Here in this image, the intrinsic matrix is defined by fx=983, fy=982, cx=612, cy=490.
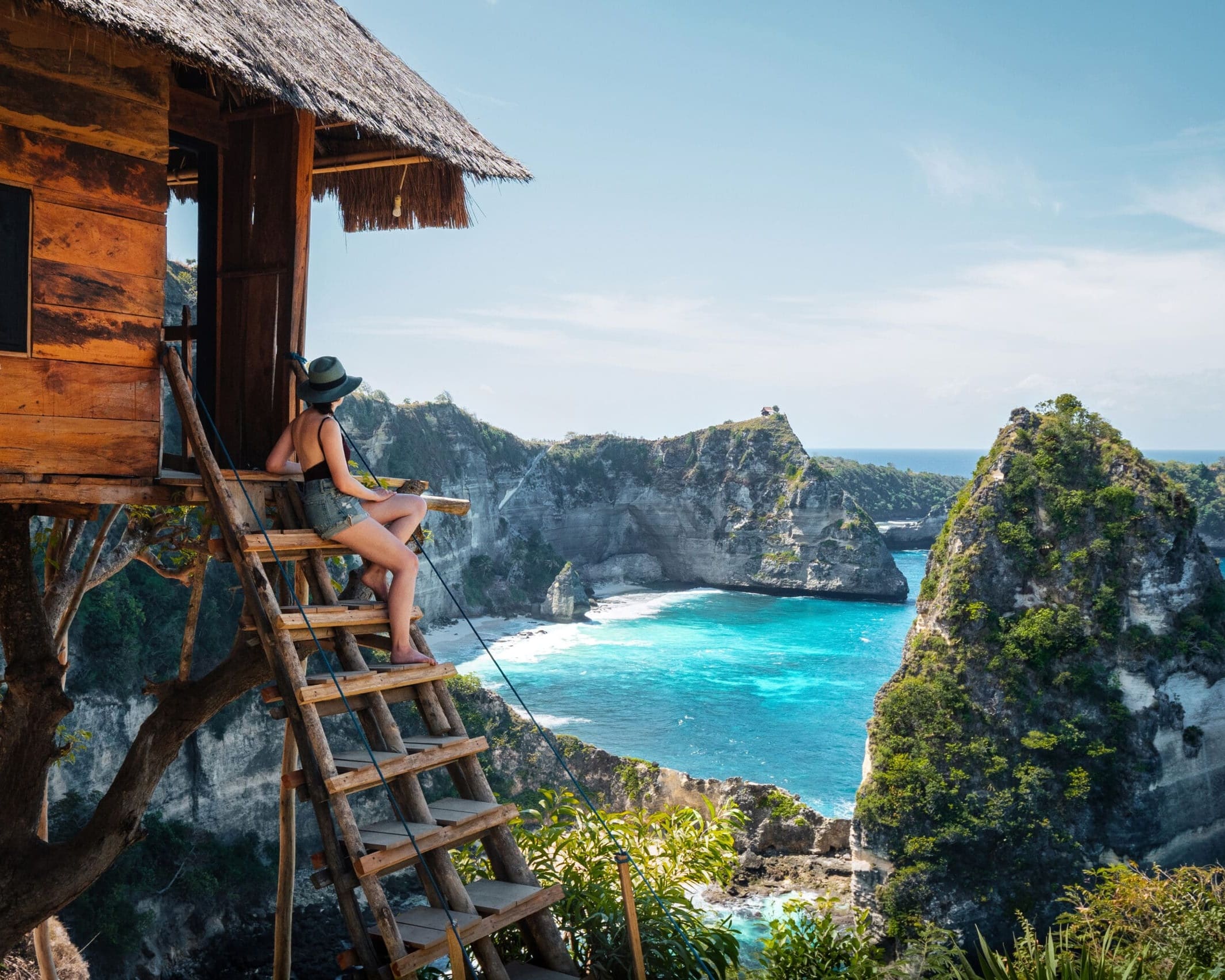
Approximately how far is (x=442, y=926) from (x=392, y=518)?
7.75 ft

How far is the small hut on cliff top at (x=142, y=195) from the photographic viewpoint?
5.01m

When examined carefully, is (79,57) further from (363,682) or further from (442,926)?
(442,926)

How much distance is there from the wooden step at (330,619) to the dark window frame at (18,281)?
1807mm

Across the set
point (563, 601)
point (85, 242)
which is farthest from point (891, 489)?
point (85, 242)

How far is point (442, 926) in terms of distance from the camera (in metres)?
4.12

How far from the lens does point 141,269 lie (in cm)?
546

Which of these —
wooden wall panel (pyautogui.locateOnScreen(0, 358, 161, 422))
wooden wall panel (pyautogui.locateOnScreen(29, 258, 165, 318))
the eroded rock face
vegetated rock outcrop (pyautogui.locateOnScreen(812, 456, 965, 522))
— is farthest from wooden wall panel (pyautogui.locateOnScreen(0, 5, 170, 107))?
vegetated rock outcrop (pyautogui.locateOnScreen(812, 456, 965, 522))

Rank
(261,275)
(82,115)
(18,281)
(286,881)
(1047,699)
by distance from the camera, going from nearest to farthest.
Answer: (18,281) < (82,115) < (286,881) < (261,275) < (1047,699)

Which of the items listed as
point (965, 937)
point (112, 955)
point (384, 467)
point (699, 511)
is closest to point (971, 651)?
point (965, 937)

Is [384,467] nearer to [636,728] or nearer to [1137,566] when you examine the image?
[636,728]

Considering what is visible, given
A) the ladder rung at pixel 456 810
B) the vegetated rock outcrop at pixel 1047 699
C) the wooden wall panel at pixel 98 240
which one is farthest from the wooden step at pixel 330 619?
the vegetated rock outcrop at pixel 1047 699

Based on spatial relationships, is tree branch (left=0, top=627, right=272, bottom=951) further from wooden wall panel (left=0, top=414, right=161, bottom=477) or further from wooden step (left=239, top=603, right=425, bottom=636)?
wooden wall panel (left=0, top=414, right=161, bottom=477)

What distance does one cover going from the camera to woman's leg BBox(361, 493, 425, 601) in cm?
565

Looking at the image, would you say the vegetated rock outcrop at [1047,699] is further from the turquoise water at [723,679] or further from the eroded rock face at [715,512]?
the eroded rock face at [715,512]
